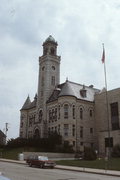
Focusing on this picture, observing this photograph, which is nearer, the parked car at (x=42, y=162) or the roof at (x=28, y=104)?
the parked car at (x=42, y=162)

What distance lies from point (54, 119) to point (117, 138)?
15798mm

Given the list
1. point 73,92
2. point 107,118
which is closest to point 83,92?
point 73,92

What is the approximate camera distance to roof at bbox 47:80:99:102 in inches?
2373

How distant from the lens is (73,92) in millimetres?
61312

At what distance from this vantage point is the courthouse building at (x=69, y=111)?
5747 centimetres

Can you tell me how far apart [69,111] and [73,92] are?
18.0 ft

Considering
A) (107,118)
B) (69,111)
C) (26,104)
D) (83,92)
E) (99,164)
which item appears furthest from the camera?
(26,104)

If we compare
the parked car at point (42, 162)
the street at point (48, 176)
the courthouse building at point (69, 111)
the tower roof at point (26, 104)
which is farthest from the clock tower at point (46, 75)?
the street at point (48, 176)

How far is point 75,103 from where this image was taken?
59.7m

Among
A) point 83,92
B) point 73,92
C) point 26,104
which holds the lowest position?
point 26,104

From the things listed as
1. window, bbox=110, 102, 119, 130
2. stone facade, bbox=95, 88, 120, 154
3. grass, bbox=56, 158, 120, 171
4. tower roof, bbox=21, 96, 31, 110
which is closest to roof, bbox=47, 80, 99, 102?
stone facade, bbox=95, 88, 120, 154

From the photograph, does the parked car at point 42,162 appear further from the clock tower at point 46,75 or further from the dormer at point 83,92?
the dormer at point 83,92

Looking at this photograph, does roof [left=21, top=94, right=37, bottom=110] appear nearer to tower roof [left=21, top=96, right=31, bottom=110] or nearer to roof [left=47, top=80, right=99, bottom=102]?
tower roof [left=21, top=96, right=31, bottom=110]

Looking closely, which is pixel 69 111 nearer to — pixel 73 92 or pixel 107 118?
pixel 73 92
